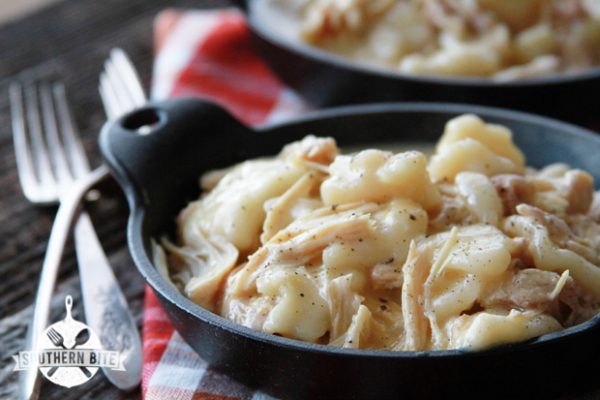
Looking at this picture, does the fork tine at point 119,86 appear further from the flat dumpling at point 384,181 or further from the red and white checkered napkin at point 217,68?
the flat dumpling at point 384,181

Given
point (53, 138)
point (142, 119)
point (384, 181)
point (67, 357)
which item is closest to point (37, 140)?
point (53, 138)

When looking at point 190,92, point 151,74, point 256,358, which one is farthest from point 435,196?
point 151,74

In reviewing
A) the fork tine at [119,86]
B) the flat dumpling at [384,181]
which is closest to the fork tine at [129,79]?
the fork tine at [119,86]

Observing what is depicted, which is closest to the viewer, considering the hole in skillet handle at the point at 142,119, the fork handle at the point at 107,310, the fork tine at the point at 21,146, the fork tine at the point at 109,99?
the fork handle at the point at 107,310

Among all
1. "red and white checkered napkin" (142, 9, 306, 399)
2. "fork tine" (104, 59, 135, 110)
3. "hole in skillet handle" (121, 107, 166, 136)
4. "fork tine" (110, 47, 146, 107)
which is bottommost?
"red and white checkered napkin" (142, 9, 306, 399)

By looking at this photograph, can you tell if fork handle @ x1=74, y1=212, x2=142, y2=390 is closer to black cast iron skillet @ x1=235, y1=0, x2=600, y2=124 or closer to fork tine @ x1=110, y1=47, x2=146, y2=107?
fork tine @ x1=110, y1=47, x2=146, y2=107

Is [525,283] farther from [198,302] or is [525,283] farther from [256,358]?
[198,302]

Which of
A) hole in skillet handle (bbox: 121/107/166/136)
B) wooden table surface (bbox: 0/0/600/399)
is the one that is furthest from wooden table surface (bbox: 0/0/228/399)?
hole in skillet handle (bbox: 121/107/166/136)
